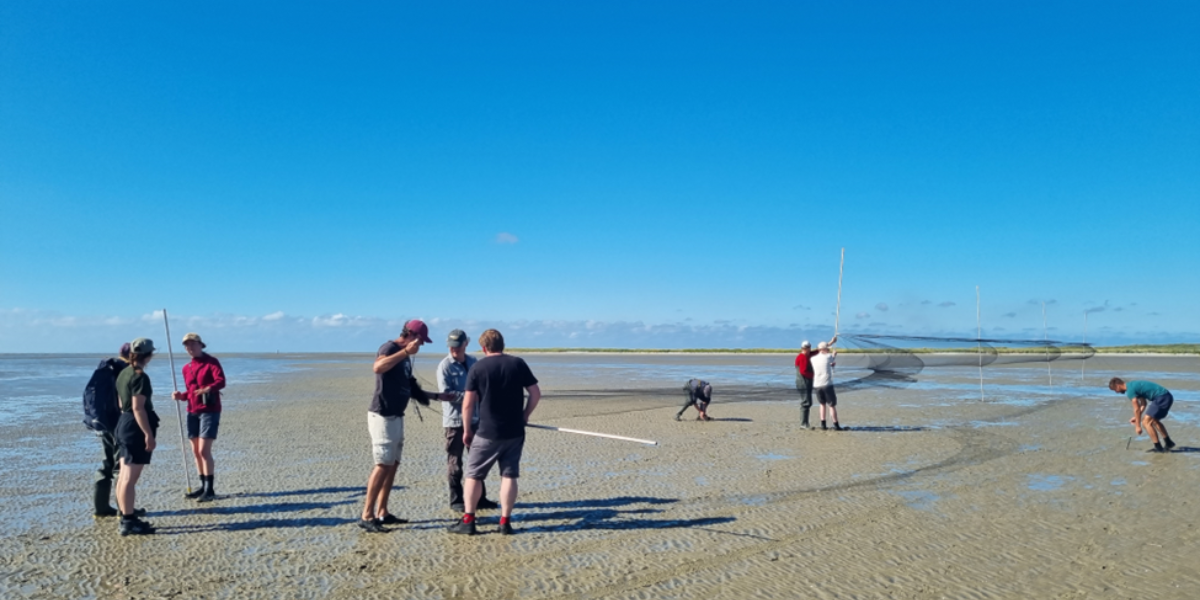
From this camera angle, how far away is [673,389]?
2550 cm

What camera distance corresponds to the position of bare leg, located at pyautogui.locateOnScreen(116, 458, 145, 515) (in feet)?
21.4

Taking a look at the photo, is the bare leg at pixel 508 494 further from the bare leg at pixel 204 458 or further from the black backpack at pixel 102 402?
the black backpack at pixel 102 402

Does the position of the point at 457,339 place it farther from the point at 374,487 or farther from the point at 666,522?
the point at 666,522

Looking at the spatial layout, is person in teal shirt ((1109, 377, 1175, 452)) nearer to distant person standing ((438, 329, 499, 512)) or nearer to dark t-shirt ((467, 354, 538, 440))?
dark t-shirt ((467, 354, 538, 440))

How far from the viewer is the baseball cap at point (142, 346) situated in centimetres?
672

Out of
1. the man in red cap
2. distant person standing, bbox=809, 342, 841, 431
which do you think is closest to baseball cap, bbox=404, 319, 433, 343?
the man in red cap

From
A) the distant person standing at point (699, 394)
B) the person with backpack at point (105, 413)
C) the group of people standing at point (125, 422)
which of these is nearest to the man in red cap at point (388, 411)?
the group of people standing at point (125, 422)

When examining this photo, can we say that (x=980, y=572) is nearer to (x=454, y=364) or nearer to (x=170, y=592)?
(x=454, y=364)

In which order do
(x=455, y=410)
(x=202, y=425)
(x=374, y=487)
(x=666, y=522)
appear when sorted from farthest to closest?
(x=202, y=425)
(x=455, y=410)
(x=666, y=522)
(x=374, y=487)

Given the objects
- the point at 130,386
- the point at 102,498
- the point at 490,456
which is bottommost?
the point at 102,498

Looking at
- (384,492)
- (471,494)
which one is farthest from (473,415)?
(384,492)

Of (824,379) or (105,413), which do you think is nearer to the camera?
(105,413)

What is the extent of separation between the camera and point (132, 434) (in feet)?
21.7

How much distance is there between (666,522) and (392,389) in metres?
2.90
